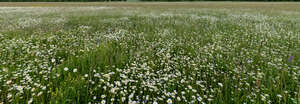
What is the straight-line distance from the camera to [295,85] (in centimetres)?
276

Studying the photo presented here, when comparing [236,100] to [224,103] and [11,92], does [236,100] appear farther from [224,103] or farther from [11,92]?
[11,92]

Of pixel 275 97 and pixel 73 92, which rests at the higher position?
pixel 73 92

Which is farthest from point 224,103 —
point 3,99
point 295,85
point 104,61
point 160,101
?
point 3,99

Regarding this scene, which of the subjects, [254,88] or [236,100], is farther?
[254,88]

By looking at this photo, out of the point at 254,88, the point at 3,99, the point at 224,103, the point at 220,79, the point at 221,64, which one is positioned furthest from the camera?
the point at 221,64

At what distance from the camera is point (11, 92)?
228cm

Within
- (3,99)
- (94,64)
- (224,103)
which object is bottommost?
(224,103)

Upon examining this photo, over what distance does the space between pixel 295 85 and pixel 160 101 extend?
2796mm

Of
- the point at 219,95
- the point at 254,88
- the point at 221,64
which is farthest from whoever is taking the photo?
the point at 221,64

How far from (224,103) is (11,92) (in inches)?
140

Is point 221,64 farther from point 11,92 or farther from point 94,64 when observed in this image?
point 11,92

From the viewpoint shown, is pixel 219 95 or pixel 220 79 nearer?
pixel 219 95

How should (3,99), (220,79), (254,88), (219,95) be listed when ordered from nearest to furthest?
(3,99), (219,95), (254,88), (220,79)

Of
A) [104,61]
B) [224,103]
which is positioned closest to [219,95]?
[224,103]
